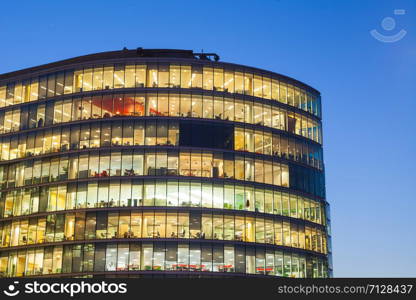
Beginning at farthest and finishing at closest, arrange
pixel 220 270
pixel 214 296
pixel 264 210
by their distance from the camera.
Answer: pixel 264 210 → pixel 220 270 → pixel 214 296

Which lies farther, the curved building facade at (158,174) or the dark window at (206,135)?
the dark window at (206,135)

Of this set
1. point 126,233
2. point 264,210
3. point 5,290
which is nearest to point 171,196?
point 126,233

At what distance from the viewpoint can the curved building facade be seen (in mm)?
81125

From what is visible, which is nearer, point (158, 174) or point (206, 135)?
point (158, 174)

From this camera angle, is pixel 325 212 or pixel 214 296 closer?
pixel 214 296

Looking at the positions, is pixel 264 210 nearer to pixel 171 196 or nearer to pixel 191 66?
pixel 171 196

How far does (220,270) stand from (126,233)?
12.5 m

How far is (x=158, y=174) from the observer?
3263 inches

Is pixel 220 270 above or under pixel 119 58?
under

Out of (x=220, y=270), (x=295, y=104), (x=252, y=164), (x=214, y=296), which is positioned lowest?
(x=214, y=296)

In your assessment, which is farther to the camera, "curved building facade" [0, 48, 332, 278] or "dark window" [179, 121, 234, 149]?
"dark window" [179, 121, 234, 149]

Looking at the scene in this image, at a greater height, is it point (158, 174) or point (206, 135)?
point (206, 135)

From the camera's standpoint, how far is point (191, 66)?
88.2 metres

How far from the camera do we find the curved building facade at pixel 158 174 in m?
81.1
